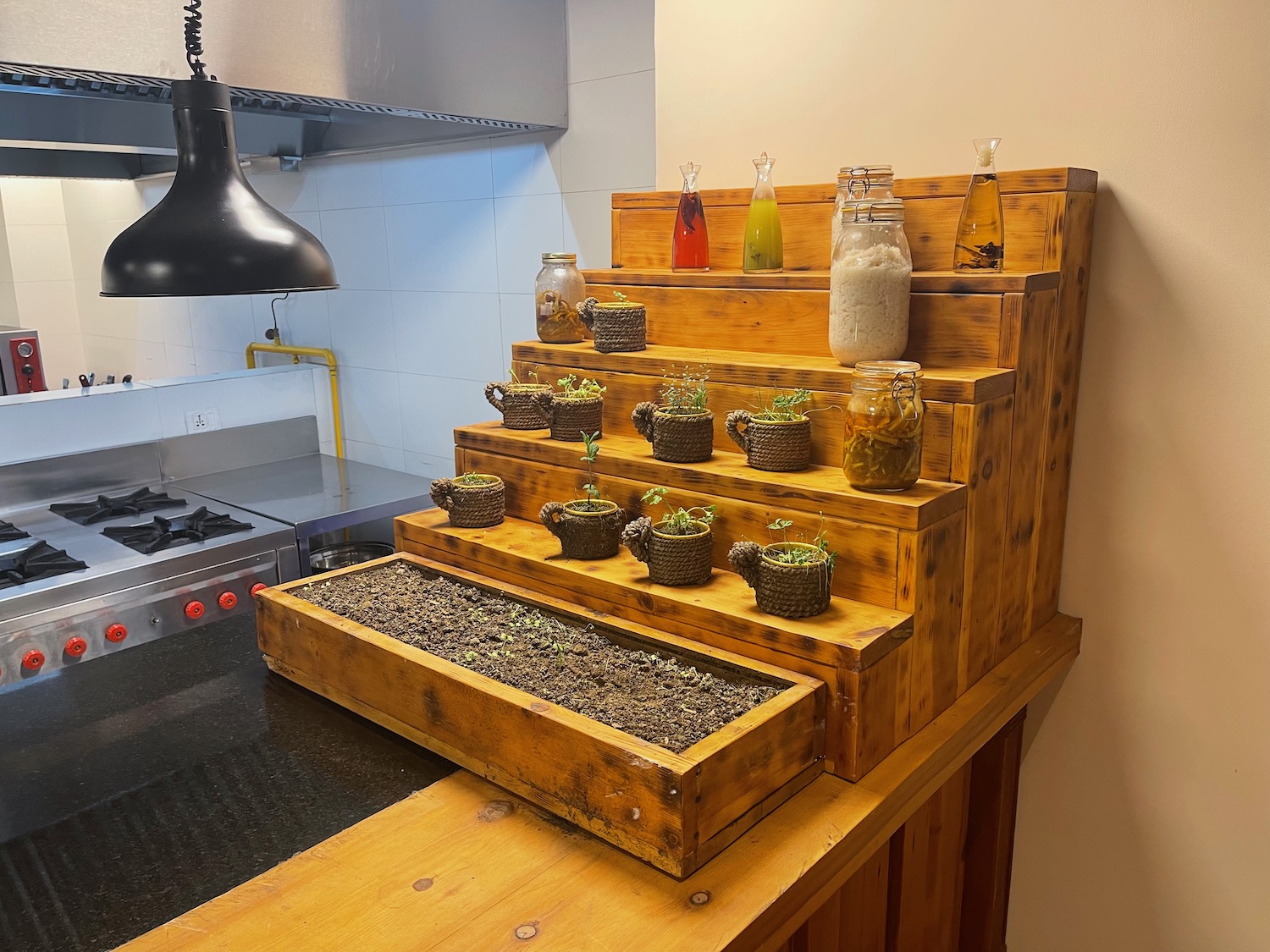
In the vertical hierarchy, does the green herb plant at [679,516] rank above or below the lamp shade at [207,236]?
below

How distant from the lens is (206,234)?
45.0 inches

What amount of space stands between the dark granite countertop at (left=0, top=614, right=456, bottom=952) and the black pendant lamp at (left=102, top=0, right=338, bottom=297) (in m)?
0.60

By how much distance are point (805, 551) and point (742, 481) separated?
158 millimetres

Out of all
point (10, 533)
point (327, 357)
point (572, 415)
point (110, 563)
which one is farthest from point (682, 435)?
point (327, 357)

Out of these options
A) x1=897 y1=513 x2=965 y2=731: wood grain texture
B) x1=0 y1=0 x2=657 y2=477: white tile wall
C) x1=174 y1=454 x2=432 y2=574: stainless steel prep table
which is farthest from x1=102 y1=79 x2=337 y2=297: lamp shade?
x1=174 y1=454 x2=432 y2=574: stainless steel prep table

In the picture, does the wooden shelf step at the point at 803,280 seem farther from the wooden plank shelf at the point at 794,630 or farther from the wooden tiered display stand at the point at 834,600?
the wooden plank shelf at the point at 794,630

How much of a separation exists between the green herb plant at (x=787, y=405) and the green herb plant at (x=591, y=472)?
26 centimetres

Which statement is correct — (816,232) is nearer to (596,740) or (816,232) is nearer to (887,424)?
(887,424)

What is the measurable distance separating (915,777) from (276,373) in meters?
2.86

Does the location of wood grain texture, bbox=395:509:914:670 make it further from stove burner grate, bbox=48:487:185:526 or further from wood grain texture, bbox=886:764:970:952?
stove burner grate, bbox=48:487:185:526

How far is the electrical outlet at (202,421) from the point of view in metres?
3.22

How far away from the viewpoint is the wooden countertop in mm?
944

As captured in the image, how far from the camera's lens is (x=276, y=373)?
11.3 ft

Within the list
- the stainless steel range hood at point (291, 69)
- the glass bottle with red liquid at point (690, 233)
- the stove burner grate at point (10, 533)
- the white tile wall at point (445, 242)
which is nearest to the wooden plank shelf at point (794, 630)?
the glass bottle with red liquid at point (690, 233)
